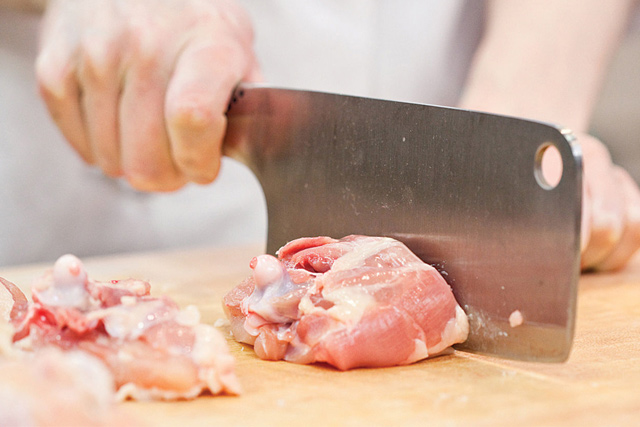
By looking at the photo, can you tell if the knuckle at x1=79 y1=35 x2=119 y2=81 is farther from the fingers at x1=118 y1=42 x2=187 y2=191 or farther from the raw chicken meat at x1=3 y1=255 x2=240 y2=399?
the raw chicken meat at x1=3 y1=255 x2=240 y2=399

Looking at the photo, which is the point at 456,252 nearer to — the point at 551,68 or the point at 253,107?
the point at 253,107

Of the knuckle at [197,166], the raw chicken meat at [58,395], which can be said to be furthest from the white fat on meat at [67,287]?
the knuckle at [197,166]

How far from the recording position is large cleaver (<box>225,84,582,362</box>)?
5.85 feet

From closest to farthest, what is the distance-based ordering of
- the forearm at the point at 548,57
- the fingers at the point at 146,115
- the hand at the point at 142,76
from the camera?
1. the hand at the point at 142,76
2. the fingers at the point at 146,115
3. the forearm at the point at 548,57

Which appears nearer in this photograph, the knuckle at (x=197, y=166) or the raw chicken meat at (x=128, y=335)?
the raw chicken meat at (x=128, y=335)

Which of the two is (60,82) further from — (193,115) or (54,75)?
(193,115)

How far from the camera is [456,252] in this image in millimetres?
2078

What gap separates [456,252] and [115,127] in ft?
6.23

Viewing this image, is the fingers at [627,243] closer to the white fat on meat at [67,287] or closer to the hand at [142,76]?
the hand at [142,76]

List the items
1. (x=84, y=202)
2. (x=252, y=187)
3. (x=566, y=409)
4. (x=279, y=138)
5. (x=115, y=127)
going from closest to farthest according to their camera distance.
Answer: (x=566, y=409) < (x=279, y=138) < (x=115, y=127) < (x=84, y=202) < (x=252, y=187)

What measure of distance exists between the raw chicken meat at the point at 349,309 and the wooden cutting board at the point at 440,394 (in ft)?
0.15

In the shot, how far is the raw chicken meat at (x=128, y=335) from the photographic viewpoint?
5.49 ft

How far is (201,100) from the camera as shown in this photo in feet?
9.22

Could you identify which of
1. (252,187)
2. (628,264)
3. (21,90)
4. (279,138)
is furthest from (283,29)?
(628,264)
